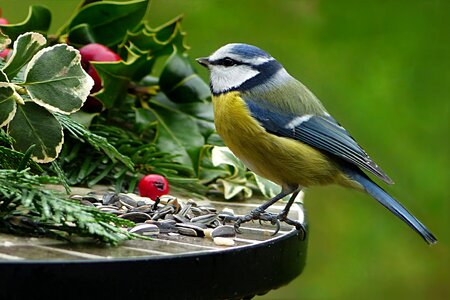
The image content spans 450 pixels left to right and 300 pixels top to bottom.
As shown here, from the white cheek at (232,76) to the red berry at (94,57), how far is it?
242 mm

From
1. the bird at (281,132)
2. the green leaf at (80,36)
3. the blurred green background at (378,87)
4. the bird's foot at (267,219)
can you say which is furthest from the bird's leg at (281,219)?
the blurred green background at (378,87)

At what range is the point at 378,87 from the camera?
2.38m

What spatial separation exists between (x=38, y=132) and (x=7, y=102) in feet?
0.28

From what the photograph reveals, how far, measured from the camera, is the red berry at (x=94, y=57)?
6.02 feet

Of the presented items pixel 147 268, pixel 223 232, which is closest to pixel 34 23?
pixel 223 232

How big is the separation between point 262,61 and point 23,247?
2.86ft

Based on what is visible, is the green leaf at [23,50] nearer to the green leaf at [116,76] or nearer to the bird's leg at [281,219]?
the green leaf at [116,76]

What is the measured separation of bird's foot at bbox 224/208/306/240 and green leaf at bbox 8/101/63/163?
0.34 metres

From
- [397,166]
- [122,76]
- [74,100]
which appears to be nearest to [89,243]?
[74,100]

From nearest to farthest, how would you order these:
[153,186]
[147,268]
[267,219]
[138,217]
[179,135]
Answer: [147,268], [138,217], [267,219], [153,186], [179,135]

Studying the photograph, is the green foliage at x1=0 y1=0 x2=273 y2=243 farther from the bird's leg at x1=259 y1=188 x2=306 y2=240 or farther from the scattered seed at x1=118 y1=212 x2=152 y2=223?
the bird's leg at x1=259 y1=188 x2=306 y2=240

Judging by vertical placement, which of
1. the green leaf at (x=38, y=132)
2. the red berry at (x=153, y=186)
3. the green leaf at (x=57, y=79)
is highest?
the green leaf at (x=57, y=79)

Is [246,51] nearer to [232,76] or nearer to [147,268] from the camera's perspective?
[232,76]

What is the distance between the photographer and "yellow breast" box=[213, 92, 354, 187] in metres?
1.76
